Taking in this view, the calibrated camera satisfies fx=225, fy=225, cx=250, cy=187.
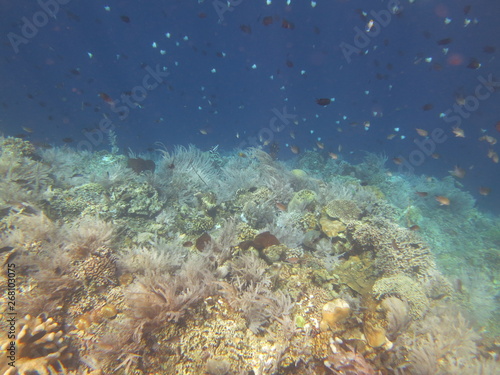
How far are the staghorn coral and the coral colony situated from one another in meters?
0.02

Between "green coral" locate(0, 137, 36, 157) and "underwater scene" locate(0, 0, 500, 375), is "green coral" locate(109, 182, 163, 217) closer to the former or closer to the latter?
"underwater scene" locate(0, 0, 500, 375)

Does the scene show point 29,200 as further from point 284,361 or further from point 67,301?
point 284,361

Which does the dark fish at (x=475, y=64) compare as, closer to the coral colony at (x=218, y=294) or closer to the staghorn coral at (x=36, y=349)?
the coral colony at (x=218, y=294)

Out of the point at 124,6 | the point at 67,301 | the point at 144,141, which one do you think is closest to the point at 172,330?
the point at 67,301

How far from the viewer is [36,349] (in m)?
2.67

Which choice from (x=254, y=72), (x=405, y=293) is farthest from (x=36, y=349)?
(x=254, y=72)

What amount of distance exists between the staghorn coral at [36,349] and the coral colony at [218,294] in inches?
0.6

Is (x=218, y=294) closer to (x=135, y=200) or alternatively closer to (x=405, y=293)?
(x=405, y=293)

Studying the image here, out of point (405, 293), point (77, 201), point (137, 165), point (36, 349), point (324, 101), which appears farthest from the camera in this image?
point (137, 165)

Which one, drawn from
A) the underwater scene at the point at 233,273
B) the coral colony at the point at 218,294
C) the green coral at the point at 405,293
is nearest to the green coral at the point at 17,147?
the underwater scene at the point at 233,273

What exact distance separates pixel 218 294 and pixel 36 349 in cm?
223

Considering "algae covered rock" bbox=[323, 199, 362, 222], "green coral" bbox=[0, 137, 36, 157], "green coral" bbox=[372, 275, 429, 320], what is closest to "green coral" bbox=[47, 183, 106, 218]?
"green coral" bbox=[0, 137, 36, 157]

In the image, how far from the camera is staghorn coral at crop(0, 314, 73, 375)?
7.94 feet

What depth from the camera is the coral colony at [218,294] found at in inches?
109
